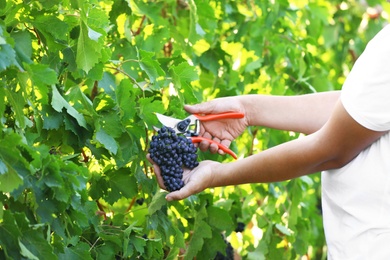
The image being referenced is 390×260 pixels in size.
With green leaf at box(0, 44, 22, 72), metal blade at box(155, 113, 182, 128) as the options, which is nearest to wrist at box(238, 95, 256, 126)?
metal blade at box(155, 113, 182, 128)

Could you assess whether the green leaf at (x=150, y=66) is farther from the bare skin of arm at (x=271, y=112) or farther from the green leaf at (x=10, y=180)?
the green leaf at (x=10, y=180)

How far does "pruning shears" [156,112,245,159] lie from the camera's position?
2437 millimetres

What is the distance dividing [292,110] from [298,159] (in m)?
0.39

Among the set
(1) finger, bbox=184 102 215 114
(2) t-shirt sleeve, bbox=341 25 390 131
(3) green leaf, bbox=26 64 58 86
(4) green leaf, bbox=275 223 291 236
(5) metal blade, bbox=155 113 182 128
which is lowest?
(4) green leaf, bbox=275 223 291 236

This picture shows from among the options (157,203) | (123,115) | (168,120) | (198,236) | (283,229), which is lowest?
(283,229)

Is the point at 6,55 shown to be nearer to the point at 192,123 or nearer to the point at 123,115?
the point at 123,115

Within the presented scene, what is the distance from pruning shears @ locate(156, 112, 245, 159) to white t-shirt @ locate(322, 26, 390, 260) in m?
0.39

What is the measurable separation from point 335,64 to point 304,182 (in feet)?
5.55

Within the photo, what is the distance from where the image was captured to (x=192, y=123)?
2496 millimetres

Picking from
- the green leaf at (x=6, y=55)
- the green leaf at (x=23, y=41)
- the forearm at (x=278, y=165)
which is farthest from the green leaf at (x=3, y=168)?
the forearm at (x=278, y=165)

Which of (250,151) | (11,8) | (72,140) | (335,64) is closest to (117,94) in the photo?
(72,140)

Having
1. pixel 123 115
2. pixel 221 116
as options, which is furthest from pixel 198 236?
pixel 123 115

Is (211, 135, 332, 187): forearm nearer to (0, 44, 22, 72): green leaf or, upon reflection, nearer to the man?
the man

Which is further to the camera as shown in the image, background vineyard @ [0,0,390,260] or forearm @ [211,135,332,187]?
forearm @ [211,135,332,187]
